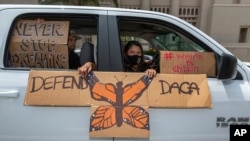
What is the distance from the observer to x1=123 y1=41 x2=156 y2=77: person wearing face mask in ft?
8.26

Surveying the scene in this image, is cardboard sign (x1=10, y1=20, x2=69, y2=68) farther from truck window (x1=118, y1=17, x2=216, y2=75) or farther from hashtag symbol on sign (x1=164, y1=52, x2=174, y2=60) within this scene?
hashtag symbol on sign (x1=164, y1=52, x2=174, y2=60)

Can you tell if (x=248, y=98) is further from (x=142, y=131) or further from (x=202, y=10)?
(x=202, y=10)

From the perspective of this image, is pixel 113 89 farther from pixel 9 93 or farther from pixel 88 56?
pixel 9 93

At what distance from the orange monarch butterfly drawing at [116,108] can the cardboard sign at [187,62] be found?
1.06ft

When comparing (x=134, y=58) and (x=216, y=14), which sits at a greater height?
(x=216, y=14)

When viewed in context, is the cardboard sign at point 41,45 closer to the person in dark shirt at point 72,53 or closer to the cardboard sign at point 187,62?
the person in dark shirt at point 72,53

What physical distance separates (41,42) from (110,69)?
584 mm

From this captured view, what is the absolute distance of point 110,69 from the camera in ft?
7.42

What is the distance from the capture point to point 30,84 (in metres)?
2.15

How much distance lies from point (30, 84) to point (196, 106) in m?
1.21

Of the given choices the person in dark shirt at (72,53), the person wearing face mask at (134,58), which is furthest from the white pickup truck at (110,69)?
the person wearing face mask at (134,58)

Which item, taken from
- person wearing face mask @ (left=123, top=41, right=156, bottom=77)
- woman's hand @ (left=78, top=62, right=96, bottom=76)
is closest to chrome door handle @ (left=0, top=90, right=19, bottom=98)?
woman's hand @ (left=78, top=62, right=96, bottom=76)

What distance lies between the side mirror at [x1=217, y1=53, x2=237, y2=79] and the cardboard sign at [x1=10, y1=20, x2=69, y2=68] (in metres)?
1.17

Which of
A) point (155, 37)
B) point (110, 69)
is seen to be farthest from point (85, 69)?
point (155, 37)
